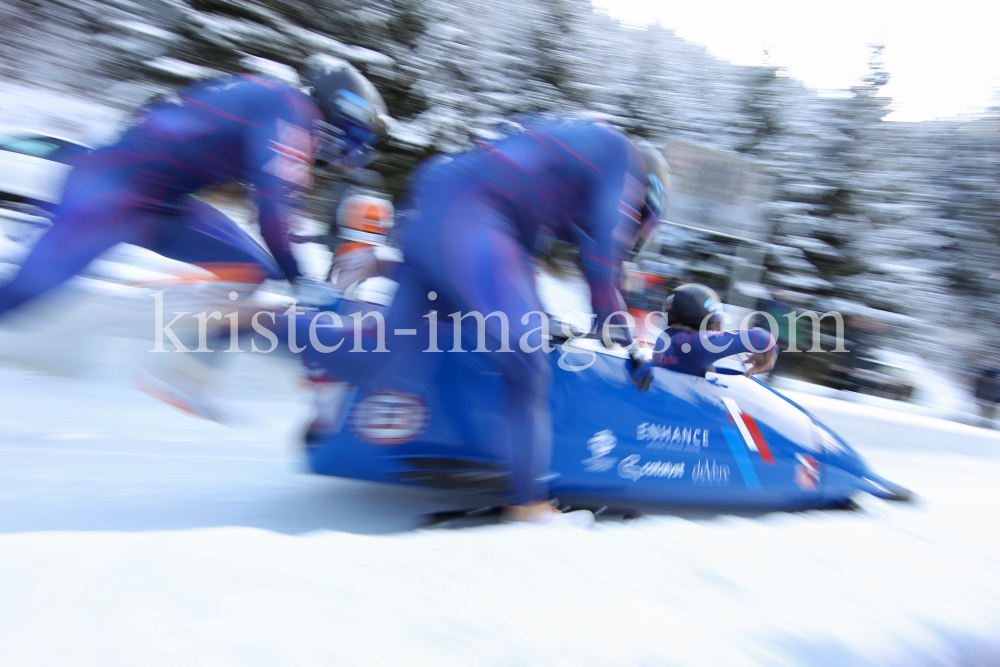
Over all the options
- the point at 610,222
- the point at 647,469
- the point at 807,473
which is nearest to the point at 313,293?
the point at 610,222

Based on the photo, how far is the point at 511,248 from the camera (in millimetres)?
1402

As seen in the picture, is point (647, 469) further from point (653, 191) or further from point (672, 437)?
point (653, 191)

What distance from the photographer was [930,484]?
8.79 feet

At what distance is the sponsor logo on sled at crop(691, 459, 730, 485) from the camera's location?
177 centimetres

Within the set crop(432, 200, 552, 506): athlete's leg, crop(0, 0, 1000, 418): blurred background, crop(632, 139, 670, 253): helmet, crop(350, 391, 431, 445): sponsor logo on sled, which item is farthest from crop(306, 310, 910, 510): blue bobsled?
crop(0, 0, 1000, 418): blurred background

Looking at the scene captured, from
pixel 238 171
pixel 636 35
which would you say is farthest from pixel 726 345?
pixel 636 35

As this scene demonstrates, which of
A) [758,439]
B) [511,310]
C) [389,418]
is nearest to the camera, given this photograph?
[511,310]

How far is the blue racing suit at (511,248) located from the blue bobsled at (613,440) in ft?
0.30

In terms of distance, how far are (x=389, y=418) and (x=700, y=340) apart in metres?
0.99

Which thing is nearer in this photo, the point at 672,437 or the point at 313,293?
the point at 313,293

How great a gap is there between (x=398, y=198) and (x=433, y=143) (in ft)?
2.43

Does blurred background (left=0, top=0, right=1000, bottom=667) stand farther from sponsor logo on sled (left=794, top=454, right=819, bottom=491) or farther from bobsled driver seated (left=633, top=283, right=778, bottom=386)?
bobsled driver seated (left=633, top=283, right=778, bottom=386)

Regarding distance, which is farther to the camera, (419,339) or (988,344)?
(988,344)

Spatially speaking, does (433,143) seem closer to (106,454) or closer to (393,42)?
(393,42)
